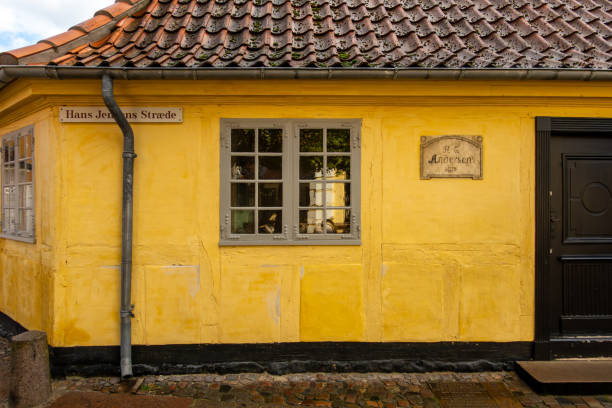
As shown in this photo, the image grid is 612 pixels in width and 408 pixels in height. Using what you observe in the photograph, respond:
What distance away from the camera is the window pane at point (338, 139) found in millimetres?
4266

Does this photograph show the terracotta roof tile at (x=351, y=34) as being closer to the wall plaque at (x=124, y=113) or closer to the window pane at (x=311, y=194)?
the wall plaque at (x=124, y=113)

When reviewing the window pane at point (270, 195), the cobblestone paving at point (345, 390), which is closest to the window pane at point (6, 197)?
the cobblestone paving at point (345, 390)

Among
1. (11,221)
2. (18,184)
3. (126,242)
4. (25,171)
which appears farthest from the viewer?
(11,221)

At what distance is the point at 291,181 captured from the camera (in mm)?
4215

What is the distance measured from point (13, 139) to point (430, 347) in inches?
226

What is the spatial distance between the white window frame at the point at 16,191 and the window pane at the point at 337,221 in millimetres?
3430

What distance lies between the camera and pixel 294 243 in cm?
418

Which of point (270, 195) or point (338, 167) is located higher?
point (338, 167)

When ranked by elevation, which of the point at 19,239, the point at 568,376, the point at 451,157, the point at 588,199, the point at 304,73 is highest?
the point at 304,73

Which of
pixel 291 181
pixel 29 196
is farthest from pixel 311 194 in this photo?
pixel 29 196

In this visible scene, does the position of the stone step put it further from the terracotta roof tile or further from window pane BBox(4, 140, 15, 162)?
window pane BBox(4, 140, 15, 162)

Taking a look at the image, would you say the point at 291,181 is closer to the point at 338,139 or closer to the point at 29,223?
the point at 338,139

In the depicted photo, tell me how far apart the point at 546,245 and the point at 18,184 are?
636 centimetres

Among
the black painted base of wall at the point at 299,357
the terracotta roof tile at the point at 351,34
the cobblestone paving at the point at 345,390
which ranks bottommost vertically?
the cobblestone paving at the point at 345,390
